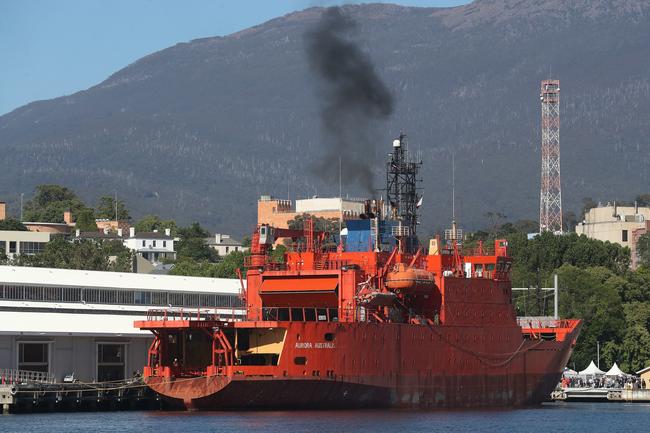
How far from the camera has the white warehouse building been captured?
72.2m

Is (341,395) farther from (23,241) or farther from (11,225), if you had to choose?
(11,225)

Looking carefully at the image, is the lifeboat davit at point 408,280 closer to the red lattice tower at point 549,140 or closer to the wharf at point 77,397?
the wharf at point 77,397

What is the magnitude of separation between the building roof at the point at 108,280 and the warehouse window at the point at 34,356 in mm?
4484

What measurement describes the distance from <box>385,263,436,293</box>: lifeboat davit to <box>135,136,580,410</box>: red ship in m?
0.07

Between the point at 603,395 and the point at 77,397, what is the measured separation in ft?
128

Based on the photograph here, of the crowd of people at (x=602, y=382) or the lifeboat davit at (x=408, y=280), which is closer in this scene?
the lifeboat davit at (x=408, y=280)

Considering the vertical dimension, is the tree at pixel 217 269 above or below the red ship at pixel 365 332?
above

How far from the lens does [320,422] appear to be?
58.9 metres

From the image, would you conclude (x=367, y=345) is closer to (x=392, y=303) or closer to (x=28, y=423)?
(x=392, y=303)

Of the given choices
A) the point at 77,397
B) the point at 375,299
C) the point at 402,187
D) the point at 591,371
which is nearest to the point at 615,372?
the point at 591,371

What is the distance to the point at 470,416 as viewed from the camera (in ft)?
219

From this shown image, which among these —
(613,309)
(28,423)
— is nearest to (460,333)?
(28,423)

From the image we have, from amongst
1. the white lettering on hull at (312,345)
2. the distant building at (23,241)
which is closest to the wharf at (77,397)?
the white lettering on hull at (312,345)

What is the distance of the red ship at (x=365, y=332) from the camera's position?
206 ft
